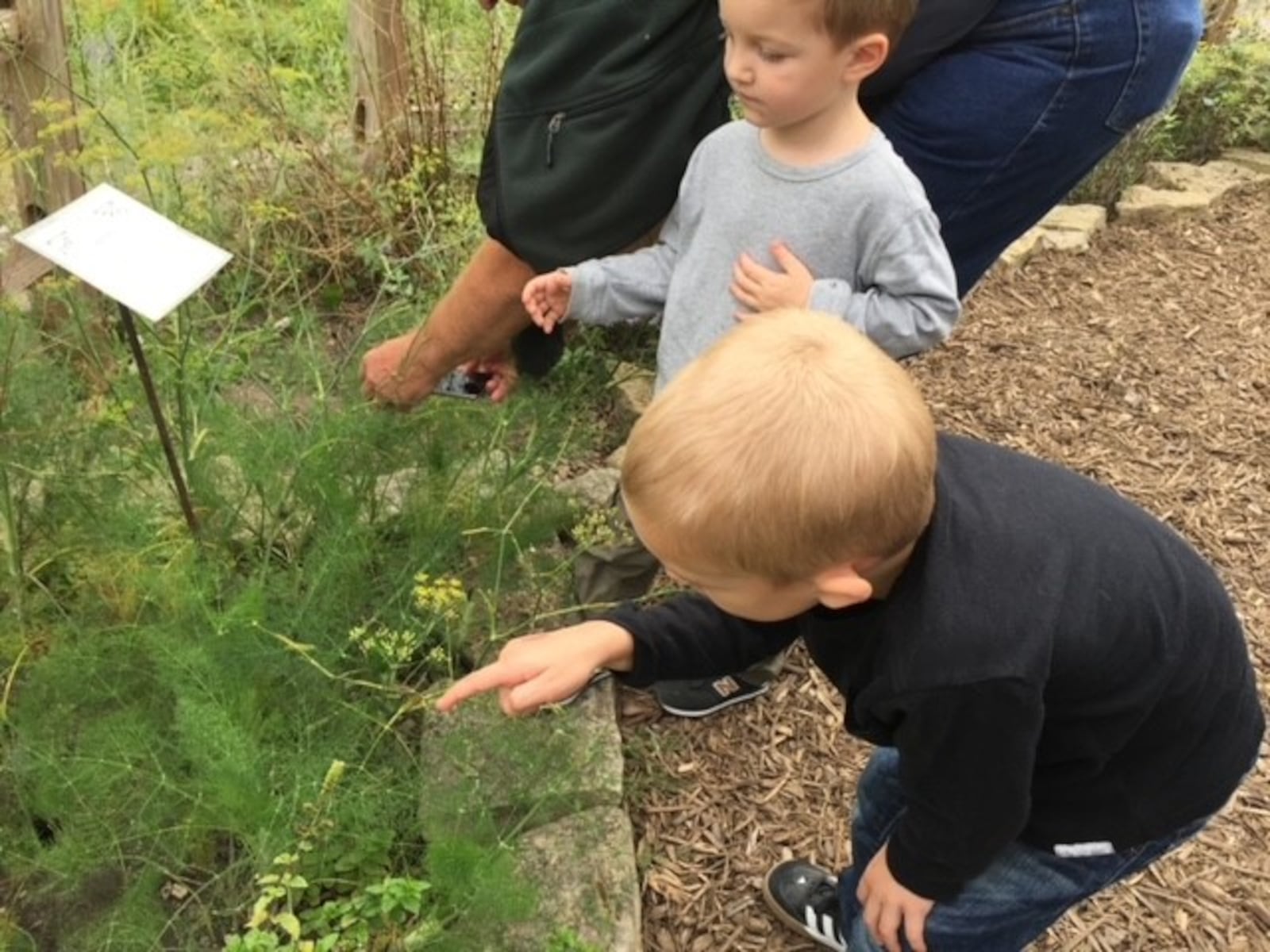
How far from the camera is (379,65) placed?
11.9ft

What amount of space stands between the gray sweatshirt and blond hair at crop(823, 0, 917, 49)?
177 millimetres

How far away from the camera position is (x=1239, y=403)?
11.4ft

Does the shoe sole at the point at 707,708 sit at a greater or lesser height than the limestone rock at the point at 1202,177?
greater

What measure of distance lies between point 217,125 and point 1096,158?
217cm

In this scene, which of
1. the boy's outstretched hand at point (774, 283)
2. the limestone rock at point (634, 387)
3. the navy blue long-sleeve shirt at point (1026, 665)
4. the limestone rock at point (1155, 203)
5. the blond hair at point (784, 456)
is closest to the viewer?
the blond hair at point (784, 456)

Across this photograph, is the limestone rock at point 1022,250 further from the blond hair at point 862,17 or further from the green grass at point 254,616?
the blond hair at point 862,17

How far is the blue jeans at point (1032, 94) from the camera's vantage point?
6.13 ft

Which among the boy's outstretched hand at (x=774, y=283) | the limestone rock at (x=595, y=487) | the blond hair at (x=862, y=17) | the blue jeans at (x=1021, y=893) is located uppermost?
the blond hair at (x=862, y=17)

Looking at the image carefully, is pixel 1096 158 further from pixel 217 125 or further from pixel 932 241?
pixel 217 125

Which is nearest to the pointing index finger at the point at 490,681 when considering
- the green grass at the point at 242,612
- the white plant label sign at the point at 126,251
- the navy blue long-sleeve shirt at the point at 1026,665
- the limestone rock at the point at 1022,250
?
the navy blue long-sleeve shirt at the point at 1026,665

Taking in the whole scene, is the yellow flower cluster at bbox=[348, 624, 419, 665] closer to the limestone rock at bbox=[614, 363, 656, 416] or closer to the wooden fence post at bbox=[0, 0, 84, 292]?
the limestone rock at bbox=[614, 363, 656, 416]

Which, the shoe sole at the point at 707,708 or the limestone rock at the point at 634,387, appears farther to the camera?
the limestone rock at the point at 634,387

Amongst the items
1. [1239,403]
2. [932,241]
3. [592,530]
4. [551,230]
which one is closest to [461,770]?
[592,530]

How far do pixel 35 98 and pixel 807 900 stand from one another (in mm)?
2314
